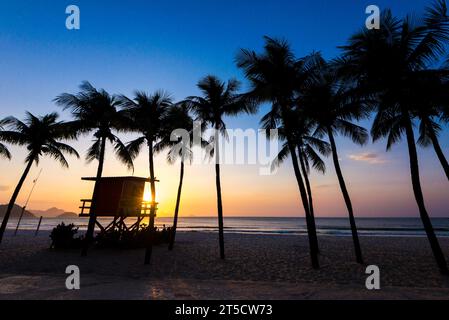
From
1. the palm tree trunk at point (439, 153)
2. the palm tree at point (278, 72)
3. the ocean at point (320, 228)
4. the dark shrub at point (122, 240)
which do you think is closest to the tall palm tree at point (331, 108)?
the palm tree at point (278, 72)

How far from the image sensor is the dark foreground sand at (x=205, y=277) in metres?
7.27

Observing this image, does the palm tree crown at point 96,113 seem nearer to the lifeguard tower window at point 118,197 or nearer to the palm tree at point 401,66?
the lifeguard tower window at point 118,197

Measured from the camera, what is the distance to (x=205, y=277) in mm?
11023

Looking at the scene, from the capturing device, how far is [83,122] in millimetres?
16422

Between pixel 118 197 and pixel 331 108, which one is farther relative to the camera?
pixel 118 197

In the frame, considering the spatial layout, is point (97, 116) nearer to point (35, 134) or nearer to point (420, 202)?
point (35, 134)

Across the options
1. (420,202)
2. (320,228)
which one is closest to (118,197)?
(420,202)

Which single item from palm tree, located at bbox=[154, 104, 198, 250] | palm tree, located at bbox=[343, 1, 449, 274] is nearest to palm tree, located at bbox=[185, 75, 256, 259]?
palm tree, located at bbox=[154, 104, 198, 250]

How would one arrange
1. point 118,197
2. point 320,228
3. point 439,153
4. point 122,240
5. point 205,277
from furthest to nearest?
point 320,228 → point 118,197 → point 122,240 → point 439,153 → point 205,277

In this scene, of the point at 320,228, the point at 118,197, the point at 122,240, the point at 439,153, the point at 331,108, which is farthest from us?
the point at 320,228

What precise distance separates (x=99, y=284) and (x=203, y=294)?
3487 mm
